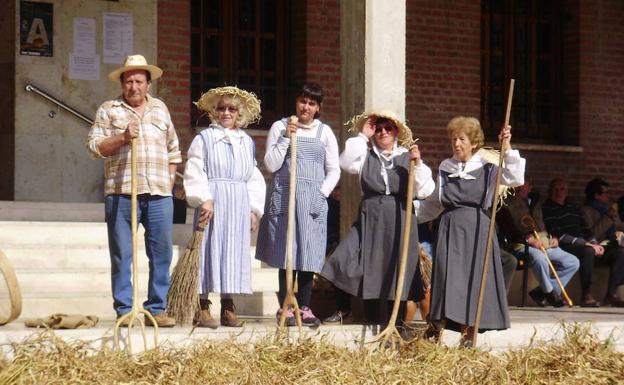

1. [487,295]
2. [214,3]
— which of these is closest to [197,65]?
[214,3]

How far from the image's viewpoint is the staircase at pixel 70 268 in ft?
30.3

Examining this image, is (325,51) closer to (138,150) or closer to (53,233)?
(53,233)

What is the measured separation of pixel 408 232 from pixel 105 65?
4953 mm

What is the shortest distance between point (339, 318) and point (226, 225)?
0.97 meters

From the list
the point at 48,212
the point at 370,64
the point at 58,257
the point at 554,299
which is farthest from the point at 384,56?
the point at 554,299

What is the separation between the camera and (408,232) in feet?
27.1

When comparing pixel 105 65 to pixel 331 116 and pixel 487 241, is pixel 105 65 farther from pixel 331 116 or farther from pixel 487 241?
pixel 487 241

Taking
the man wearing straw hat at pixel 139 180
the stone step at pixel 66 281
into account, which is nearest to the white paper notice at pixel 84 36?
the stone step at pixel 66 281

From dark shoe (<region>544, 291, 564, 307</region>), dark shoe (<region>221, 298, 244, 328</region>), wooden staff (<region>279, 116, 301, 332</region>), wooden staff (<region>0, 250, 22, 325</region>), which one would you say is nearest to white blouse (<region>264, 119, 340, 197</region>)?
wooden staff (<region>279, 116, 301, 332</region>)

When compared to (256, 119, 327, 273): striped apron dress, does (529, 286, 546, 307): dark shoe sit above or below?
below

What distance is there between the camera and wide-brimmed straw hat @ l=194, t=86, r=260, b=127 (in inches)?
334

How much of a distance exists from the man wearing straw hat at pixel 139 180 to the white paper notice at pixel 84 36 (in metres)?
4.24

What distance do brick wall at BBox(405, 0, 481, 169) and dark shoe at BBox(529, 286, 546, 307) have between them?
2.31 meters

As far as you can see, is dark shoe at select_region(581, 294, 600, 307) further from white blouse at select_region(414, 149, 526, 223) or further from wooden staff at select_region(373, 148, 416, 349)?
wooden staff at select_region(373, 148, 416, 349)
